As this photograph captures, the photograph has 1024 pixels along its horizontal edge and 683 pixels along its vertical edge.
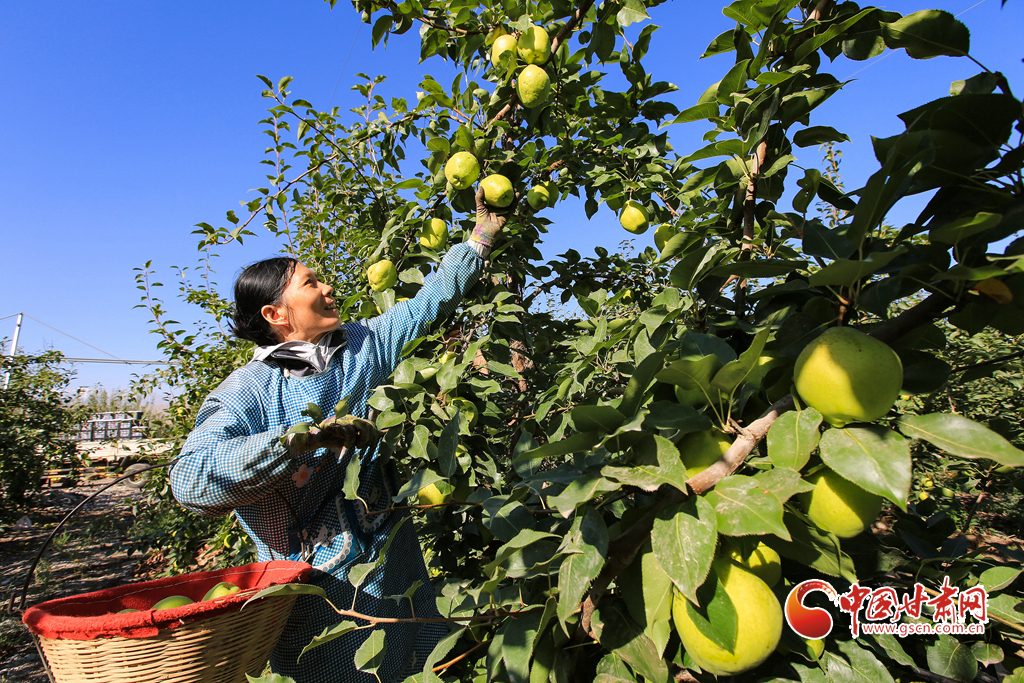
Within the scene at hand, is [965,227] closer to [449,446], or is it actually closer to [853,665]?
[853,665]

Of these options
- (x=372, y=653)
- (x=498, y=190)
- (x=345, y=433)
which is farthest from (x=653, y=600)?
(x=498, y=190)

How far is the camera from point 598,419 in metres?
0.57

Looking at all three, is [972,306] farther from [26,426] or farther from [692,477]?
[26,426]

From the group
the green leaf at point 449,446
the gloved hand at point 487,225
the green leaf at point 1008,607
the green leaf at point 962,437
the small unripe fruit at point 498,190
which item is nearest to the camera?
the green leaf at point 962,437

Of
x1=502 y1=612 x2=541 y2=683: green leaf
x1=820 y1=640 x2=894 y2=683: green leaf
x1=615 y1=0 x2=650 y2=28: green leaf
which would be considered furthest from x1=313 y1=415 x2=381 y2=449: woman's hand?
x1=615 y1=0 x2=650 y2=28: green leaf

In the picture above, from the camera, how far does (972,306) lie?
56 cm

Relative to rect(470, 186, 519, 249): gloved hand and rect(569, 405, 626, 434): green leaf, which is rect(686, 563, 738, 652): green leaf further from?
rect(470, 186, 519, 249): gloved hand

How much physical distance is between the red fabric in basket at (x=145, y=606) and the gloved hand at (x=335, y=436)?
24 centimetres

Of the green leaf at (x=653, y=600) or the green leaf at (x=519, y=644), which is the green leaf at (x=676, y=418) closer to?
the green leaf at (x=653, y=600)

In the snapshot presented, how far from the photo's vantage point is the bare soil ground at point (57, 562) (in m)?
3.12

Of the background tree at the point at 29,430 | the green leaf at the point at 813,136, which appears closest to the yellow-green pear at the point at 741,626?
the green leaf at the point at 813,136

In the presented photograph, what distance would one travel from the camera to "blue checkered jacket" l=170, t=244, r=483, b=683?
1.13 metres

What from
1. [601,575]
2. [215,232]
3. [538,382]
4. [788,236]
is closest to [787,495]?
[601,575]

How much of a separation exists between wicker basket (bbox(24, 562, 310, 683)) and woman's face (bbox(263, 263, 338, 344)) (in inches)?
29.5
